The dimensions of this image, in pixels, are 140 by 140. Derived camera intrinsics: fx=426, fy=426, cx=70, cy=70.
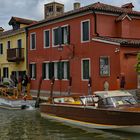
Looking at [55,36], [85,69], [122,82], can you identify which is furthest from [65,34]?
[122,82]

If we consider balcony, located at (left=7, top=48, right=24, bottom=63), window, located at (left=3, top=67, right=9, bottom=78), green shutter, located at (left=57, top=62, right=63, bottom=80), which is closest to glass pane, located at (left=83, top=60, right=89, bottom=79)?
green shutter, located at (left=57, top=62, right=63, bottom=80)

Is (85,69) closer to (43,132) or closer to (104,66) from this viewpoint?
(104,66)

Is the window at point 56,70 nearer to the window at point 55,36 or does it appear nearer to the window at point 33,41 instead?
the window at point 55,36

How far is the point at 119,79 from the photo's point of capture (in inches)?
1003

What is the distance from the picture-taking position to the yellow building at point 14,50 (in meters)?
37.5

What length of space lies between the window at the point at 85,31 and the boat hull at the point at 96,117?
9.76 m

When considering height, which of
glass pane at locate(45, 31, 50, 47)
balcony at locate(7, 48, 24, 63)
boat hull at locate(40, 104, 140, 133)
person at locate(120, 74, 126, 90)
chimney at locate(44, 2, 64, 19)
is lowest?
boat hull at locate(40, 104, 140, 133)

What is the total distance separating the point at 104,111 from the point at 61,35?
16044 millimetres

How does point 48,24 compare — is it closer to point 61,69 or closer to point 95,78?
point 61,69

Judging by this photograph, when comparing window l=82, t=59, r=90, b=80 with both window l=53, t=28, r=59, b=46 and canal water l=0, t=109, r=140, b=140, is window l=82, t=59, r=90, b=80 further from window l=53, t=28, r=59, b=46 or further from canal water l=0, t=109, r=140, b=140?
canal water l=0, t=109, r=140, b=140

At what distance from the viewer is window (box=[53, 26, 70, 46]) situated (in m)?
30.5

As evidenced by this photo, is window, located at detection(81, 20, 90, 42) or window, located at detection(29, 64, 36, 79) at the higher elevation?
window, located at detection(81, 20, 90, 42)

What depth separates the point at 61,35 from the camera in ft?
103

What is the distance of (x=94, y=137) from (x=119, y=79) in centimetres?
1050
